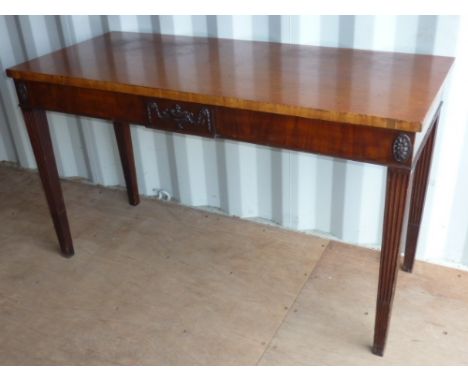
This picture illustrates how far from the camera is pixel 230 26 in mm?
1886

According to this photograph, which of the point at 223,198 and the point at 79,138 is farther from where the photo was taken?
the point at 79,138

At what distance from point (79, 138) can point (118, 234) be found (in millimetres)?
598

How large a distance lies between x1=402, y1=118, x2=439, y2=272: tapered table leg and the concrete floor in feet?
0.27

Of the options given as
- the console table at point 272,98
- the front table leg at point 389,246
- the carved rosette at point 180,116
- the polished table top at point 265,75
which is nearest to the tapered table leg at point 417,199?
the console table at point 272,98

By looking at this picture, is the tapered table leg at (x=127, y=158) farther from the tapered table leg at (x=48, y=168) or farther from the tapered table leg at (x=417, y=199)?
the tapered table leg at (x=417, y=199)

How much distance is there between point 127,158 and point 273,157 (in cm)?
64

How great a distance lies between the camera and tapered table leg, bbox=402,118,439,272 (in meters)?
1.64

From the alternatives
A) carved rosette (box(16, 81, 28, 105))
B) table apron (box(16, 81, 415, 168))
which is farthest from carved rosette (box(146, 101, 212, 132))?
carved rosette (box(16, 81, 28, 105))

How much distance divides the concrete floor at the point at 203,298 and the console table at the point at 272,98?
161 mm

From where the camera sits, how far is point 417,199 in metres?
1.74

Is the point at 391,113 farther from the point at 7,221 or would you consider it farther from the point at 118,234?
the point at 7,221

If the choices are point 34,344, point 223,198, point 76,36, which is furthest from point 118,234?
point 76,36

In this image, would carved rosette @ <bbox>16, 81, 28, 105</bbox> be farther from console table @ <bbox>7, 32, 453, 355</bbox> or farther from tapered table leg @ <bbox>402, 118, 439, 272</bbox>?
tapered table leg @ <bbox>402, 118, 439, 272</bbox>

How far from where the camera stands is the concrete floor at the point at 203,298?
160 cm
